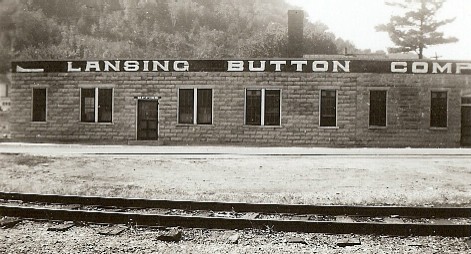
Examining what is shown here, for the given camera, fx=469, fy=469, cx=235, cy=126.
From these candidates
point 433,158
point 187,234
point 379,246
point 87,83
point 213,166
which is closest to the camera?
point 379,246

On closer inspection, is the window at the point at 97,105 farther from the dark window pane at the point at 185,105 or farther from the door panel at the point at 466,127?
the door panel at the point at 466,127

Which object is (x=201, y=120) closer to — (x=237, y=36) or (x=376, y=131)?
(x=376, y=131)

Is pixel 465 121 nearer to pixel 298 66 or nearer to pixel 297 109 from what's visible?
pixel 297 109

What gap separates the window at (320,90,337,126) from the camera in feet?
72.8

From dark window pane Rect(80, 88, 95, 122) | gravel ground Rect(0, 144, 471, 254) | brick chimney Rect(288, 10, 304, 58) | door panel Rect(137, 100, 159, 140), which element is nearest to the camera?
gravel ground Rect(0, 144, 471, 254)

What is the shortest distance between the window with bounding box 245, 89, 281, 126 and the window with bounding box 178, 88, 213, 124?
1862 mm

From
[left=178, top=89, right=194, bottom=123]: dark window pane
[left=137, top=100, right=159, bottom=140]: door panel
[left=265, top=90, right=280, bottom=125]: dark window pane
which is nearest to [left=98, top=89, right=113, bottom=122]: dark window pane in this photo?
[left=137, top=100, right=159, bottom=140]: door panel

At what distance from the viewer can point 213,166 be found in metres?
15.0

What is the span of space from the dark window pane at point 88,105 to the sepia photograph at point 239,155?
0.11 metres

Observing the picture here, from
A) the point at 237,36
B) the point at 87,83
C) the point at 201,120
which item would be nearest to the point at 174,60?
the point at 201,120

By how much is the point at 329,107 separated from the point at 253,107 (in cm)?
360

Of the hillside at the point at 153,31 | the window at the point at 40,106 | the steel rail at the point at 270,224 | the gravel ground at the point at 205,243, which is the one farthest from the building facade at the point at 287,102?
the hillside at the point at 153,31

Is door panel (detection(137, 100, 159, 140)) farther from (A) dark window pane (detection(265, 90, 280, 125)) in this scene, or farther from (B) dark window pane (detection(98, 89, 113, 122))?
(A) dark window pane (detection(265, 90, 280, 125))

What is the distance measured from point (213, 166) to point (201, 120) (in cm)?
803
